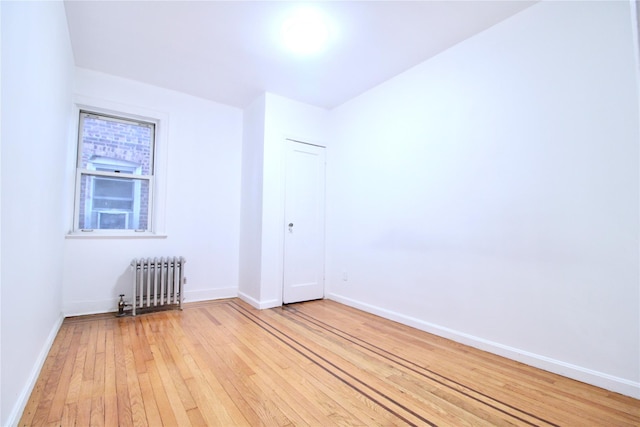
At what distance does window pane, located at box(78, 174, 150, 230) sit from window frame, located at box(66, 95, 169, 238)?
1.9 inches

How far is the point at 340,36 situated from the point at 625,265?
266cm

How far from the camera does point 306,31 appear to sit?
2.55 m

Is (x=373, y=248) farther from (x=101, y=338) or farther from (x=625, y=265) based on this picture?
(x=101, y=338)

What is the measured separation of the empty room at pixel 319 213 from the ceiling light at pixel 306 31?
0.02 metres

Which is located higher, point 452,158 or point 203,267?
point 452,158

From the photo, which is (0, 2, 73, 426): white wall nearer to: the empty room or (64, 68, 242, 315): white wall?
the empty room

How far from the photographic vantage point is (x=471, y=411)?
1.62 meters

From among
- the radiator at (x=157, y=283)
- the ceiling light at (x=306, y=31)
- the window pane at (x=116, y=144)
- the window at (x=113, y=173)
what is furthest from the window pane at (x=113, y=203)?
the ceiling light at (x=306, y=31)

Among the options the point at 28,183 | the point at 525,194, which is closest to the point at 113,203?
the point at 28,183

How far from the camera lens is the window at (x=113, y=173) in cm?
339

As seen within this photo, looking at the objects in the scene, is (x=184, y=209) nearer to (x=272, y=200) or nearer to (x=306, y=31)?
(x=272, y=200)

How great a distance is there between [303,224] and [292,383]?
2321 mm

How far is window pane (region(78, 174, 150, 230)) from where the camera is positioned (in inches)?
134

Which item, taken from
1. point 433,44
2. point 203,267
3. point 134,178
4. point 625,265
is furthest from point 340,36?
point 203,267
